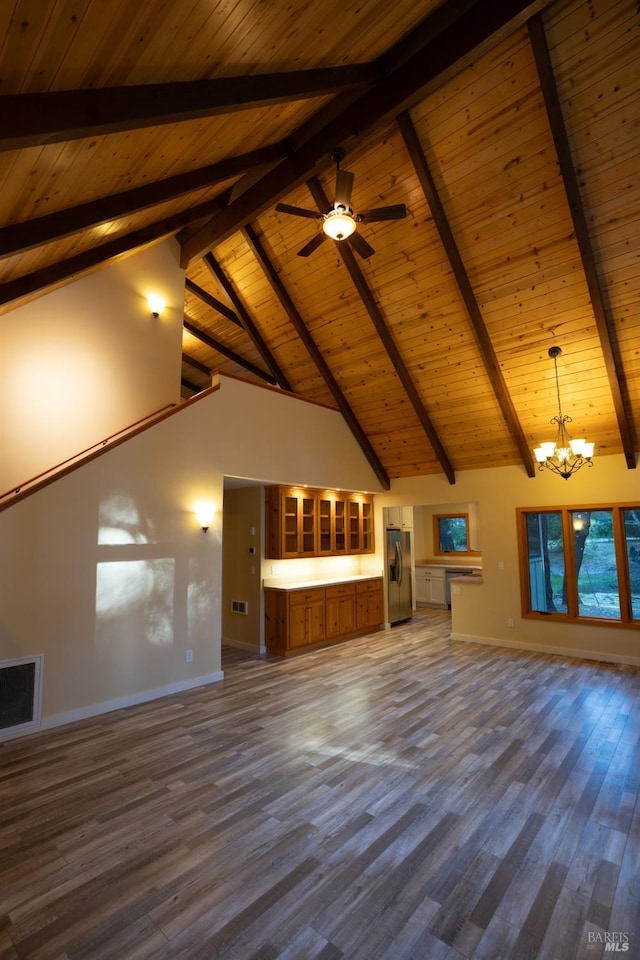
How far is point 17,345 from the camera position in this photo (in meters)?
4.66

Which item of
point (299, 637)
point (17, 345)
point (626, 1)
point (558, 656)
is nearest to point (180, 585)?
point (299, 637)

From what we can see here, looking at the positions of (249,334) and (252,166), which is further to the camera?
(249,334)

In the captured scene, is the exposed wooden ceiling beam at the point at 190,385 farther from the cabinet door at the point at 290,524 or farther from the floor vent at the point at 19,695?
the floor vent at the point at 19,695

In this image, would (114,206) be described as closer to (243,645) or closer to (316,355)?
(316,355)

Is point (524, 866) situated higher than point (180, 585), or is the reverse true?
point (180, 585)

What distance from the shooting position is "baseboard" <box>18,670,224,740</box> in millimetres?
3971

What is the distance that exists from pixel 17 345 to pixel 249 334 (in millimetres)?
3408

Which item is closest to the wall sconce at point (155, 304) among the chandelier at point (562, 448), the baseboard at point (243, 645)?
the baseboard at point (243, 645)

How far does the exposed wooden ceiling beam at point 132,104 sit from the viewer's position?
6.78 feet

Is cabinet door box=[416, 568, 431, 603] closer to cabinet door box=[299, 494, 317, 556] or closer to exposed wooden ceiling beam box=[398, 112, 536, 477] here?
cabinet door box=[299, 494, 317, 556]

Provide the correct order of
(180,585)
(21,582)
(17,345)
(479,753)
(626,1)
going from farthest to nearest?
(180,585) → (17,345) → (21,582) → (479,753) → (626,1)

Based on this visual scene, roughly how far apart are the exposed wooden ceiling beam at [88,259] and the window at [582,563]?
19.7 ft

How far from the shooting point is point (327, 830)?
2.55 metres

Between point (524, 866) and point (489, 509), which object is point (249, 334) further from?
point (524, 866)
